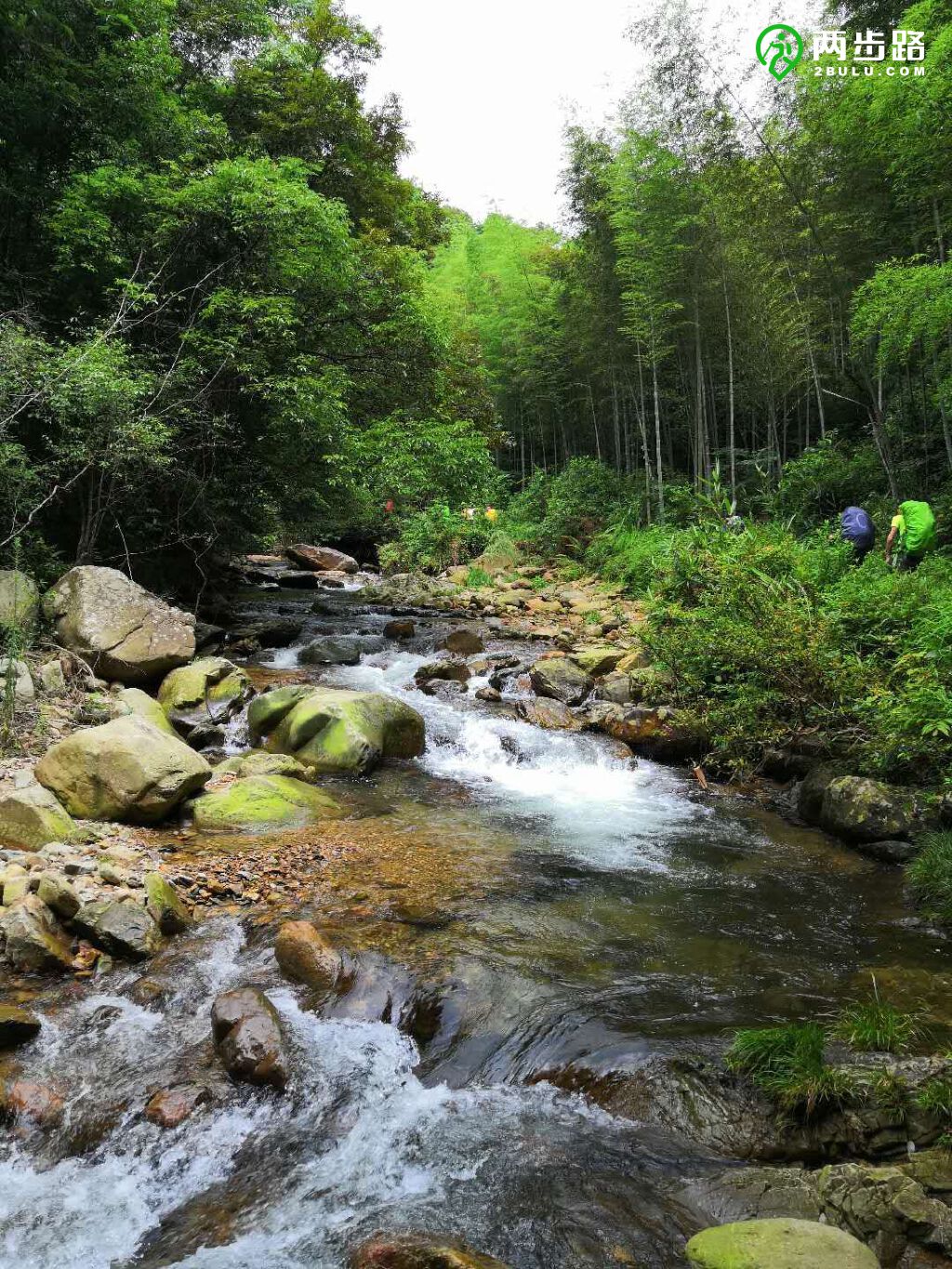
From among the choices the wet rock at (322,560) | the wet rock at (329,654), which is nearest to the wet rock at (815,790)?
the wet rock at (329,654)

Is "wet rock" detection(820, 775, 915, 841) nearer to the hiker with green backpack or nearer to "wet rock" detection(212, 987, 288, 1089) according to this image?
the hiker with green backpack

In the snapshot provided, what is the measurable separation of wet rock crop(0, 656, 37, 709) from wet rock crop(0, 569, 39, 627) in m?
0.75

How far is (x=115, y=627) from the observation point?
798cm

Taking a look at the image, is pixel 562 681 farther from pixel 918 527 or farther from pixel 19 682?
pixel 19 682

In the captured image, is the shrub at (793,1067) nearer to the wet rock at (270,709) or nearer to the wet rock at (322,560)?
the wet rock at (270,709)

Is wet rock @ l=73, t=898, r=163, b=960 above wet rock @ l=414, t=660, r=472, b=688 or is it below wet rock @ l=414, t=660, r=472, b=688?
below

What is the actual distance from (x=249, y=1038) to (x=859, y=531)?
9094 mm

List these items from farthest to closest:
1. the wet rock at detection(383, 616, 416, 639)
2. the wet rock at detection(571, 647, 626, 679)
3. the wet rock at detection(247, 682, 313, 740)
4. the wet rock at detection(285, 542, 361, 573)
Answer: the wet rock at detection(285, 542, 361, 573), the wet rock at detection(383, 616, 416, 639), the wet rock at detection(571, 647, 626, 679), the wet rock at detection(247, 682, 313, 740)

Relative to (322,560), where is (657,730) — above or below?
below

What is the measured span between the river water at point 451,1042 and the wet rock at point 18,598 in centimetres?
394

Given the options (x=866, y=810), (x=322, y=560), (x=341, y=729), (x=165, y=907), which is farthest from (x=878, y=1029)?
(x=322, y=560)

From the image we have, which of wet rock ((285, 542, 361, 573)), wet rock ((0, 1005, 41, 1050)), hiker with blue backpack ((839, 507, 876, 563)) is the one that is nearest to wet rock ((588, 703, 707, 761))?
hiker with blue backpack ((839, 507, 876, 563))

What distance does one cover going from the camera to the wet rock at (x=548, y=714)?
8523 mm

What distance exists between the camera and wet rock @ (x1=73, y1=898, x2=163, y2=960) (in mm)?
3783
